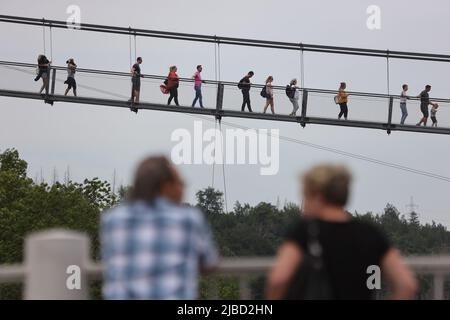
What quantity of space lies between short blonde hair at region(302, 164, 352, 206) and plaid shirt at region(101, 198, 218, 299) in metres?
0.64

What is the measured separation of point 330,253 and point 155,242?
0.95 meters

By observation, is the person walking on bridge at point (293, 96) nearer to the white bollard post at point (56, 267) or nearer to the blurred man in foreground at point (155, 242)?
the white bollard post at point (56, 267)

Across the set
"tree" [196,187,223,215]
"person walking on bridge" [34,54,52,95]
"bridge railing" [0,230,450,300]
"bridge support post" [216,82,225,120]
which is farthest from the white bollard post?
"tree" [196,187,223,215]

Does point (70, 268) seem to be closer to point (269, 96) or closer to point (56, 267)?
point (56, 267)

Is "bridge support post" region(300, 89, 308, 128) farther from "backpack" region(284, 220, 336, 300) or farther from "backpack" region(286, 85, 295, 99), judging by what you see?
"backpack" region(284, 220, 336, 300)

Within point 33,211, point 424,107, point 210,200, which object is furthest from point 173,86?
point 210,200

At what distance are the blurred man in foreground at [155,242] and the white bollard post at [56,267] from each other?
0.98 metres

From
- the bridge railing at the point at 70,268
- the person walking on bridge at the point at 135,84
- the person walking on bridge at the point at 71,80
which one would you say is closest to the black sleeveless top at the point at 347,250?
the bridge railing at the point at 70,268

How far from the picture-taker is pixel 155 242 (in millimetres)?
7422

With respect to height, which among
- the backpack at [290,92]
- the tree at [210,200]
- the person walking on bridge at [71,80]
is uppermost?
the person walking on bridge at [71,80]

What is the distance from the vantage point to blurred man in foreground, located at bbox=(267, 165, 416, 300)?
712cm

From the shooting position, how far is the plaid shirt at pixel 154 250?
736 cm

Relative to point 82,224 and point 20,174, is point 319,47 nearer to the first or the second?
point 82,224

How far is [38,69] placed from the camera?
1777 inches
